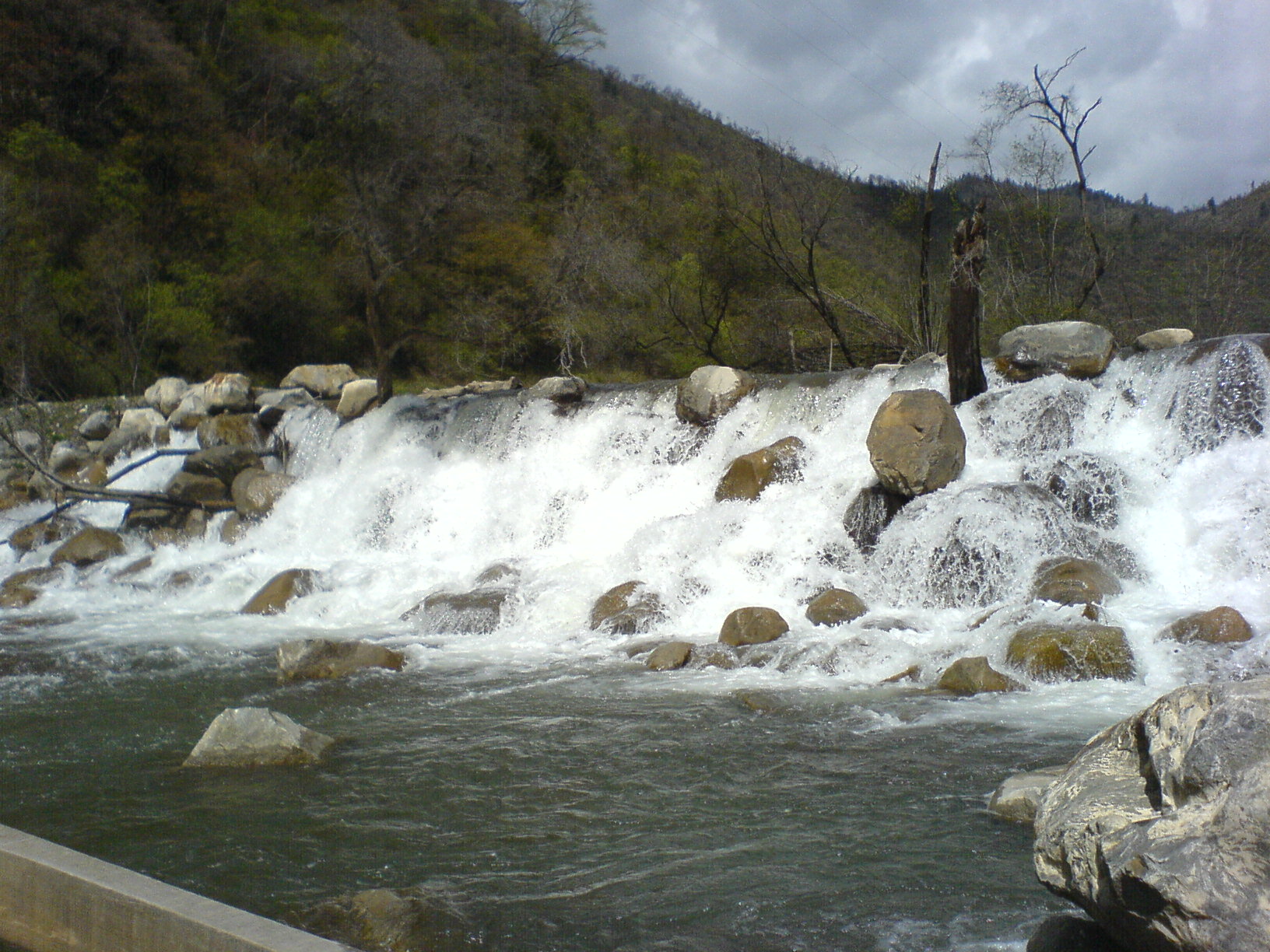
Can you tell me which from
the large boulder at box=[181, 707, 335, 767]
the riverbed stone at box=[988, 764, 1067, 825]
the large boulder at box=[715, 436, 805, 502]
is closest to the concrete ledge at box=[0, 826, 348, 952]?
the large boulder at box=[181, 707, 335, 767]

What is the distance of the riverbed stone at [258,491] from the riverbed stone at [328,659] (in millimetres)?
6970

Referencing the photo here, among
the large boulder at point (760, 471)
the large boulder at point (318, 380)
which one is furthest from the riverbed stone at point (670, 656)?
the large boulder at point (318, 380)

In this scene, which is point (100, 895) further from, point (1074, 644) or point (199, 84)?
point (199, 84)

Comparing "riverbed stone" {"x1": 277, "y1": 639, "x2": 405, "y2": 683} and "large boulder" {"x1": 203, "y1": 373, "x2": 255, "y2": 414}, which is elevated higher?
"large boulder" {"x1": 203, "y1": 373, "x2": 255, "y2": 414}

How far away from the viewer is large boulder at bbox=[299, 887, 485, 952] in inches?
136

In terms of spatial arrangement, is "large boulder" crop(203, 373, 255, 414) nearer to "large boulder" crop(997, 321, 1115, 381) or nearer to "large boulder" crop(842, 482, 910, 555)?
"large boulder" crop(842, 482, 910, 555)

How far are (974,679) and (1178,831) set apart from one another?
15.5 ft

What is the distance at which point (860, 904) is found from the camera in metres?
3.66

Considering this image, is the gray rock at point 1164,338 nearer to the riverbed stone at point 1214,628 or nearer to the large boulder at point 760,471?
the large boulder at point 760,471

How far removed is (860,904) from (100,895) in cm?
243

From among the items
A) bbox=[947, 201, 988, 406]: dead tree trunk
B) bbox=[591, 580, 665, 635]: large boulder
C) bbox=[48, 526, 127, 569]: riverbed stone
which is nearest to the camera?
bbox=[591, 580, 665, 635]: large boulder

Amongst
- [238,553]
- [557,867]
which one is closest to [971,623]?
[557,867]

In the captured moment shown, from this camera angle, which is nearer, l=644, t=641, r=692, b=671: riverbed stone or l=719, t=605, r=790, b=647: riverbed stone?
l=644, t=641, r=692, b=671: riverbed stone

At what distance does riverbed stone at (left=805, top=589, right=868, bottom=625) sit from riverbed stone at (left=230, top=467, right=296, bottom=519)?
28.9 ft
